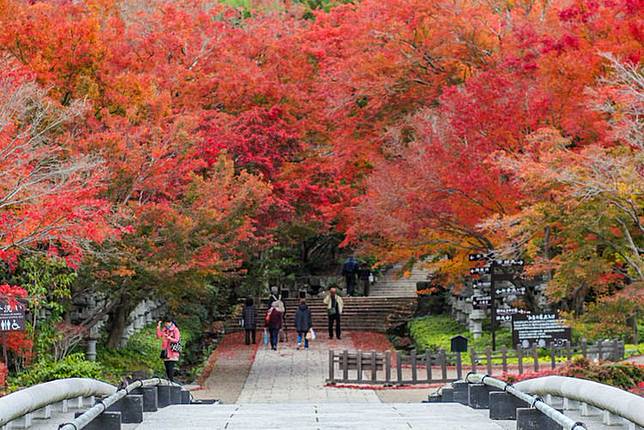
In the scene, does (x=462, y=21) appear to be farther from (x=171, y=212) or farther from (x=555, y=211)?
(x=171, y=212)

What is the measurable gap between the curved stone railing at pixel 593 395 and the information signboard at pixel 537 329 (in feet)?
38.9

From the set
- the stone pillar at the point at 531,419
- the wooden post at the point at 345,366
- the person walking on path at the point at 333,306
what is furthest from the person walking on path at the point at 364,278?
the stone pillar at the point at 531,419

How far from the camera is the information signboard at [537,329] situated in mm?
26328

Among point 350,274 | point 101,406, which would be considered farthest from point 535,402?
point 350,274

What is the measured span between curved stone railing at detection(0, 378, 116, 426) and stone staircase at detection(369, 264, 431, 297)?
3581 centimetres

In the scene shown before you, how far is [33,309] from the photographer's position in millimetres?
23250

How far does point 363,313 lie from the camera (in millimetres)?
45875

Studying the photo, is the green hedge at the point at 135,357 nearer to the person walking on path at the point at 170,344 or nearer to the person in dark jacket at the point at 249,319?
the person walking on path at the point at 170,344

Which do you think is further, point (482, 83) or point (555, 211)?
point (482, 83)

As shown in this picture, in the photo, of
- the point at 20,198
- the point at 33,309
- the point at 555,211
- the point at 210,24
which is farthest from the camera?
the point at 210,24

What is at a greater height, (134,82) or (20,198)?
(134,82)

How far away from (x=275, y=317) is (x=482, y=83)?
10.9m

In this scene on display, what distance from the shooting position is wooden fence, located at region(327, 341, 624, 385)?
24547mm

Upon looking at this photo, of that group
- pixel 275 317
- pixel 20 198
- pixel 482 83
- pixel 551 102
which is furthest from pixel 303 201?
pixel 20 198
